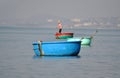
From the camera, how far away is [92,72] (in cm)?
Result: 2997

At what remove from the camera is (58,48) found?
3944cm

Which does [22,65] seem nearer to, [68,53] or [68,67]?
[68,67]

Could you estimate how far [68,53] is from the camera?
3975cm

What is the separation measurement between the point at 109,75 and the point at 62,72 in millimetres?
2834

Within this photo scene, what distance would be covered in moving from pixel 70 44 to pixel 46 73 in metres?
9.55

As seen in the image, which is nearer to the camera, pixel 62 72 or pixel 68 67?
pixel 62 72

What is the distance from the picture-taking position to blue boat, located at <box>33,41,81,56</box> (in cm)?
3897

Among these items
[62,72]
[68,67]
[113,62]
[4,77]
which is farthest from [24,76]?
[113,62]

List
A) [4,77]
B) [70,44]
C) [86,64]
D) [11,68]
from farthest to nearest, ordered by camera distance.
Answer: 1. [70,44]
2. [86,64]
3. [11,68]
4. [4,77]

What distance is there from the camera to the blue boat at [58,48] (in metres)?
39.0

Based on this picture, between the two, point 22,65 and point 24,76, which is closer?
point 24,76

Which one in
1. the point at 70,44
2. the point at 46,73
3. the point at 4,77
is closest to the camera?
the point at 4,77

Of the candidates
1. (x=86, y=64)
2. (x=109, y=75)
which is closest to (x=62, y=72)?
(x=109, y=75)

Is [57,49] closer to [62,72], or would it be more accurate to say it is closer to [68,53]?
[68,53]
